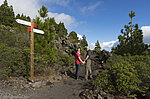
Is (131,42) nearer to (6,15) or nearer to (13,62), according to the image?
(13,62)

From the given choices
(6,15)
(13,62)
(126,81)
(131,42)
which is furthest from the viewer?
(6,15)

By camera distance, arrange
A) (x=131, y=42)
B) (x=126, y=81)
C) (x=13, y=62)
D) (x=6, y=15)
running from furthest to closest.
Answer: (x=6, y=15) < (x=131, y=42) < (x=13, y=62) < (x=126, y=81)

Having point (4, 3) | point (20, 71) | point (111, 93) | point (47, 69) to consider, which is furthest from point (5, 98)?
point (4, 3)

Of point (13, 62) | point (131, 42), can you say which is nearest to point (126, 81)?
point (13, 62)

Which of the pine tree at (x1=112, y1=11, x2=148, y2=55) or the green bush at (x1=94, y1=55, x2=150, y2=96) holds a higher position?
the pine tree at (x1=112, y1=11, x2=148, y2=55)

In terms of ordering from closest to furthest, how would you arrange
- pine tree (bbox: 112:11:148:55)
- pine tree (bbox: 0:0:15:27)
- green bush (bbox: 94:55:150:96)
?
green bush (bbox: 94:55:150:96) → pine tree (bbox: 112:11:148:55) → pine tree (bbox: 0:0:15:27)

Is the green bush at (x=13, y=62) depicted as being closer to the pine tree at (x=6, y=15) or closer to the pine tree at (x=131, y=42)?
the pine tree at (x=131, y=42)

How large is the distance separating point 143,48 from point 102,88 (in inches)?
395

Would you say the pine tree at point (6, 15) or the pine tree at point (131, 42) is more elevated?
the pine tree at point (6, 15)

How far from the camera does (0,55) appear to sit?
4777 mm

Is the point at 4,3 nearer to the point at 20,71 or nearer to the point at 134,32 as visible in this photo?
the point at 20,71

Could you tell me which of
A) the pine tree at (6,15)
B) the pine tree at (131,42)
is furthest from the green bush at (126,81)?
the pine tree at (6,15)

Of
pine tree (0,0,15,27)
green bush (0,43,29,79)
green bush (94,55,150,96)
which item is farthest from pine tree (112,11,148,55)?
pine tree (0,0,15,27)

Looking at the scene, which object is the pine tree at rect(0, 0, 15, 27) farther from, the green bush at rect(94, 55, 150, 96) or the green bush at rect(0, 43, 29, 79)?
the green bush at rect(94, 55, 150, 96)
